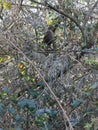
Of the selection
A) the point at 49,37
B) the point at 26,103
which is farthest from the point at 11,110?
the point at 49,37

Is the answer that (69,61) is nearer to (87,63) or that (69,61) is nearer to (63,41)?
(87,63)

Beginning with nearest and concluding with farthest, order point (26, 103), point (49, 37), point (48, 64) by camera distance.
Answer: point (26, 103)
point (48, 64)
point (49, 37)

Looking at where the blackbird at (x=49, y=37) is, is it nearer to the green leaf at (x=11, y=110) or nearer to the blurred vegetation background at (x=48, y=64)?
the blurred vegetation background at (x=48, y=64)

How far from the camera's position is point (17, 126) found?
8.38 feet

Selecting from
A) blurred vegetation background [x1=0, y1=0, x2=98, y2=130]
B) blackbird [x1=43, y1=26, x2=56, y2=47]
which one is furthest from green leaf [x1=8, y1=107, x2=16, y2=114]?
blackbird [x1=43, y1=26, x2=56, y2=47]

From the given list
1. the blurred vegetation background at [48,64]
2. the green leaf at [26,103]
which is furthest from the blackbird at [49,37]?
the green leaf at [26,103]

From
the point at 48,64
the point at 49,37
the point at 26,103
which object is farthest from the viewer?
the point at 49,37

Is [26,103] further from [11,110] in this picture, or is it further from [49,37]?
[49,37]

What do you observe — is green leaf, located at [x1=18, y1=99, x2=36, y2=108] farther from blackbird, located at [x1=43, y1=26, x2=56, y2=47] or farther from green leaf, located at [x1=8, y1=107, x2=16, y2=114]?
blackbird, located at [x1=43, y1=26, x2=56, y2=47]

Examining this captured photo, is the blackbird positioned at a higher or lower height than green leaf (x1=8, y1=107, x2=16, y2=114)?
higher

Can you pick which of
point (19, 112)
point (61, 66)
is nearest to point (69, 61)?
point (61, 66)

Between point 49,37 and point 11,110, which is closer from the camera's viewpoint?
point 11,110

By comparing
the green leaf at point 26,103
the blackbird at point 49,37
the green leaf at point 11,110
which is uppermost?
the blackbird at point 49,37

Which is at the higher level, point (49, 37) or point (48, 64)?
point (49, 37)
